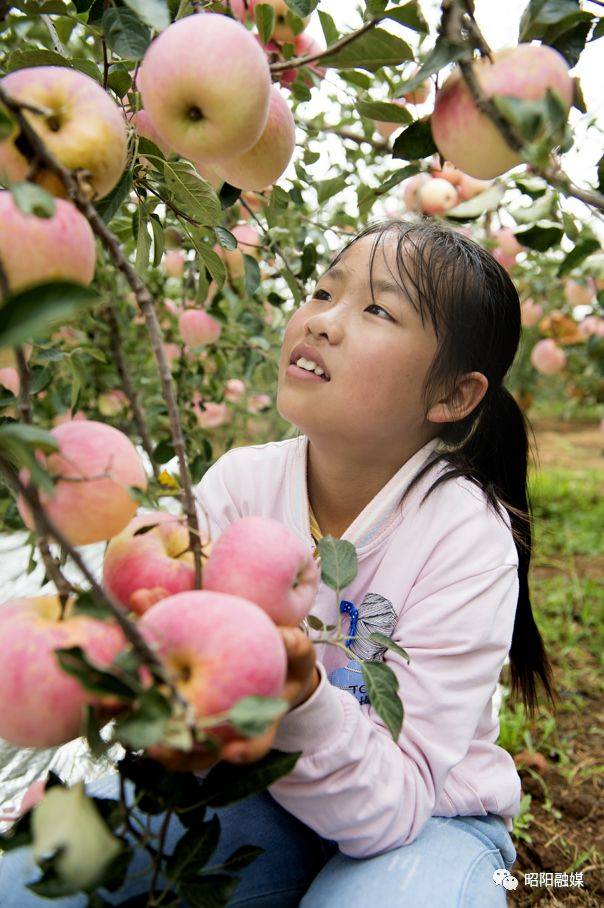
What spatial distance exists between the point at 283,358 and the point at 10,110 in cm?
69

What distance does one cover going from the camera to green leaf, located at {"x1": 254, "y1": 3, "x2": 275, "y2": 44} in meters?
0.88

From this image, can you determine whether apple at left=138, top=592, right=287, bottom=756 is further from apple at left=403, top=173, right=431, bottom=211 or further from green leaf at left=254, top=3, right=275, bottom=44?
apple at left=403, top=173, right=431, bottom=211

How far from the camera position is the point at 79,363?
1159 mm

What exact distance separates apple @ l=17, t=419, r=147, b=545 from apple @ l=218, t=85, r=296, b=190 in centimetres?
33

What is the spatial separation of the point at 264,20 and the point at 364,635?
2.48 ft

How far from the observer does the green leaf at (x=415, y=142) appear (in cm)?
70

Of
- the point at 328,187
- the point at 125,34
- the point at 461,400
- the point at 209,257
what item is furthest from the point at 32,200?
the point at 328,187

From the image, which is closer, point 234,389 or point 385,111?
point 385,111

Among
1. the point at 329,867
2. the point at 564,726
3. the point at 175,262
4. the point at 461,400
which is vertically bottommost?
the point at 564,726

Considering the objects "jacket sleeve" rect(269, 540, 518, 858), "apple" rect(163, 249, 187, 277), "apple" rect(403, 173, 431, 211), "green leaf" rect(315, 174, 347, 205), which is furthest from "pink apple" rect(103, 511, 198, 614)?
"apple" rect(163, 249, 187, 277)

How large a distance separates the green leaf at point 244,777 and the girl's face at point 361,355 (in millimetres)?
570

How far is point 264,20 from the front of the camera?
2.90ft

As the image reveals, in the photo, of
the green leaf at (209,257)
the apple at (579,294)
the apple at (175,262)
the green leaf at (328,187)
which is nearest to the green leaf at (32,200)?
the green leaf at (209,257)

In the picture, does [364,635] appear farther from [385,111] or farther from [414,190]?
[414,190]
